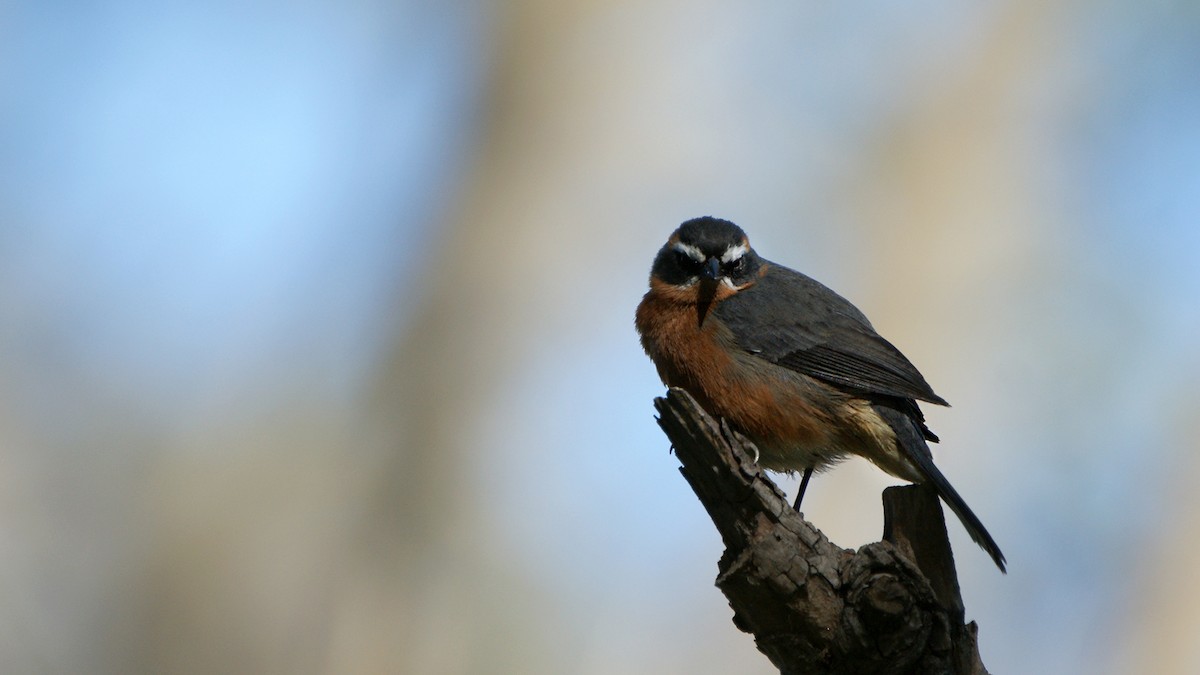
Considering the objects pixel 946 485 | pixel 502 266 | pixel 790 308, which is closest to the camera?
pixel 946 485

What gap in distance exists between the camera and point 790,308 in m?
7.36

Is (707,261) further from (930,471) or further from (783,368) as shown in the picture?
(930,471)

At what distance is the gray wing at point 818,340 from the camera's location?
686cm

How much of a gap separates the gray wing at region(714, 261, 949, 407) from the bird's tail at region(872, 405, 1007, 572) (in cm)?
15

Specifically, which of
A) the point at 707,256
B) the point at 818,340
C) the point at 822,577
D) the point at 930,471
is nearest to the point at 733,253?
the point at 707,256

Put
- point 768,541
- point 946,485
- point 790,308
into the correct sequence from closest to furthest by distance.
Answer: point 768,541
point 946,485
point 790,308

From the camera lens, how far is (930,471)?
6457mm

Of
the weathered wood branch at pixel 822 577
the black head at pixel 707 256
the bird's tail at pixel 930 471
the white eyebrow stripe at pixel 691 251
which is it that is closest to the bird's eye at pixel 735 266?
the black head at pixel 707 256

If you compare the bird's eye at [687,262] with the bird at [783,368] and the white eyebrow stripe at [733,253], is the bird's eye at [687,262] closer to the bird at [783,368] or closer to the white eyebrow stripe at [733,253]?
the bird at [783,368]

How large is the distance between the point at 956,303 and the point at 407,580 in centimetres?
552

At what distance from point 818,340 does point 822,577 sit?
2.69 m

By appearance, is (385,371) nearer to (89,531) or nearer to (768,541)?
(89,531)

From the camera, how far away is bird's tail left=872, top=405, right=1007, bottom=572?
5824 mm

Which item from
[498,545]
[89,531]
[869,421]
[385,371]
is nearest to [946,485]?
[869,421]
